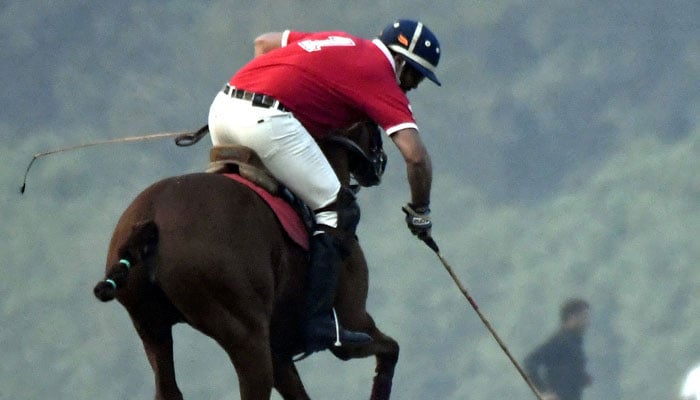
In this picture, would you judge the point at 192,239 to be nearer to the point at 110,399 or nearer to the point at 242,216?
the point at 242,216

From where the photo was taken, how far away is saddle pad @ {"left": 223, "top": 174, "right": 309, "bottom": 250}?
644 cm

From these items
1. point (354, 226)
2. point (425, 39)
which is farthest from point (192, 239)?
point (425, 39)

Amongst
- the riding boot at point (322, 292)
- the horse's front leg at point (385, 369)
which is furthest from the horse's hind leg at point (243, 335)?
the horse's front leg at point (385, 369)

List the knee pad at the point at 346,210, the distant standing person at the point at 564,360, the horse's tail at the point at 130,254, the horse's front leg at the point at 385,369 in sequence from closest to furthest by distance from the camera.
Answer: the horse's tail at the point at 130,254
the knee pad at the point at 346,210
the horse's front leg at the point at 385,369
the distant standing person at the point at 564,360

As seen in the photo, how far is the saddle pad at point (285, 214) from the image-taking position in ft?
21.1

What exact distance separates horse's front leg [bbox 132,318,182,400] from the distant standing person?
3.59 meters

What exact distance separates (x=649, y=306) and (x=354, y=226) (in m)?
4.07

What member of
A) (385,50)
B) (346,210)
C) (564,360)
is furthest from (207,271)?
(564,360)

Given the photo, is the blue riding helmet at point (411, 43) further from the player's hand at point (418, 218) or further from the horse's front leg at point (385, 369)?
the horse's front leg at point (385, 369)

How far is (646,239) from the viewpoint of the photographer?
10758mm

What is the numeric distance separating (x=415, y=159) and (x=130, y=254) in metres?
1.10

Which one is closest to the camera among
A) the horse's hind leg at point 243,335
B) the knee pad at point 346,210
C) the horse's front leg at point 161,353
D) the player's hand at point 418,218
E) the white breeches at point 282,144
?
the horse's hind leg at point 243,335

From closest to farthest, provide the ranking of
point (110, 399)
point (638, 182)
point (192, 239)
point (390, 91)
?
point (192, 239)
point (390, 91)
point (110, 399)
point (638, 182)

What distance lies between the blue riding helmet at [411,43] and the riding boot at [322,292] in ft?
2.28
